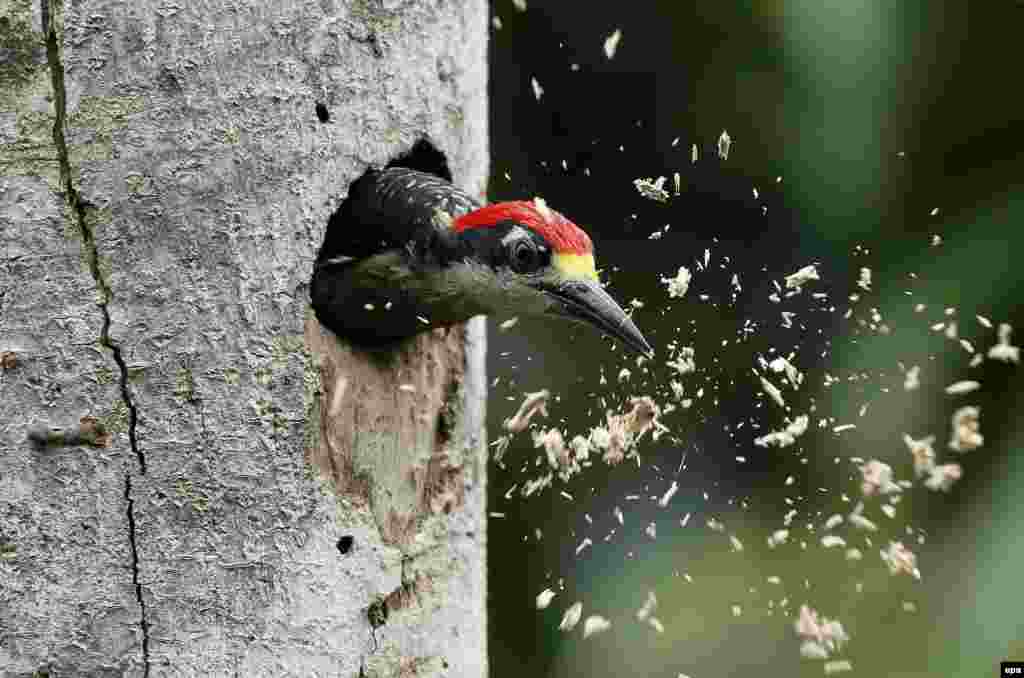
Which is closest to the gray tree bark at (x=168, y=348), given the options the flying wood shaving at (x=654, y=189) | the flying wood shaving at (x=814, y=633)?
the flying wood shaving at (x=654, y=189)

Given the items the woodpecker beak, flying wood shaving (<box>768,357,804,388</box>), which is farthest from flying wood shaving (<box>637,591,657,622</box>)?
the woodpecker beak

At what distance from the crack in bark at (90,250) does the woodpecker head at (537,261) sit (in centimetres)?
62

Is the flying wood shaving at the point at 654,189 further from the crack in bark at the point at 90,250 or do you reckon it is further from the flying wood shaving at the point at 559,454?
the crack in bark at the point at 90,250

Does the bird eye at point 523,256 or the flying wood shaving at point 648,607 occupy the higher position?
the bird eye at point 523,256

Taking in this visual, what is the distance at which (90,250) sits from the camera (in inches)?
89.4

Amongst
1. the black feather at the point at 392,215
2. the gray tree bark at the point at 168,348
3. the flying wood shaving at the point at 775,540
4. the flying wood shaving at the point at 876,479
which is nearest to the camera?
the gray tree bark at the point at 168,348

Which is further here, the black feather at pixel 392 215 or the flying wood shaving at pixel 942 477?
the flying wood shaving at pixel 942 477

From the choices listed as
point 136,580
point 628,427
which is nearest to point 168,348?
point 136,580

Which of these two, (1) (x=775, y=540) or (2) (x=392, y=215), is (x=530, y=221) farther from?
(1) (x=775, y=540)

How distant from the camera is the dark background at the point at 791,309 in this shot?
14.1 feet

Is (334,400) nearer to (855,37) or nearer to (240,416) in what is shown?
(240,416)

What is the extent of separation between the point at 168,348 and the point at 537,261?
25.6 inches

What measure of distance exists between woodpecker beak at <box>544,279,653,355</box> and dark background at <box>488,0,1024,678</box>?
1388 millimetres

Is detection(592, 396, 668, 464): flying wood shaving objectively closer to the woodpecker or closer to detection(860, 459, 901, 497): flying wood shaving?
the woodpecker
